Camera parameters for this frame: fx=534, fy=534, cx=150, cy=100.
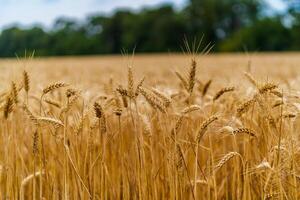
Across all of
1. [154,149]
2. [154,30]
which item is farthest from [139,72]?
[154,30]

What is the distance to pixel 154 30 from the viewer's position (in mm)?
54375

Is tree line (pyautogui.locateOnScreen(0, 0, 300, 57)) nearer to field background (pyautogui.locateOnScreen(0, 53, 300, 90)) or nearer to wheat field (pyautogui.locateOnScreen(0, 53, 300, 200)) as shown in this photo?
field background (pyautogui.locateOnScreen(0, 53, 300, 90))

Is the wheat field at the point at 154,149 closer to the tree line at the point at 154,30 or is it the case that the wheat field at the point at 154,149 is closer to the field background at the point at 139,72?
the field background at the point at 139,72

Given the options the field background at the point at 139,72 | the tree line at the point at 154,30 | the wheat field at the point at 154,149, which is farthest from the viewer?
the tree line at the point at 154,30

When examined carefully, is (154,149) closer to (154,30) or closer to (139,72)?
(139,72)

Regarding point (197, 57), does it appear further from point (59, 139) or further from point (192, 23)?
point (192, 23)

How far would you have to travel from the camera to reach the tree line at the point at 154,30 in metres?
52.9

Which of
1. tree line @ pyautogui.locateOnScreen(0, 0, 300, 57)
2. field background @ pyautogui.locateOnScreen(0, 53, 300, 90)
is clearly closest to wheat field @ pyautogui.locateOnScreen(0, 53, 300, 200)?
field background @ pyautogui.locateOnScreen(0, 53, 300, 90)

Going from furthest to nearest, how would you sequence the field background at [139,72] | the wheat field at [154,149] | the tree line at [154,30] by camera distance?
the tree line at [154,30] < the field background at [139,72] < the wheat field at [154,149]

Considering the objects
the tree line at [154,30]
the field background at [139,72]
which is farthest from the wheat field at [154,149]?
the tree line at [154,30]

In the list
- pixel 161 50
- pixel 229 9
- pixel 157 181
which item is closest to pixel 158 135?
pixel 157 181

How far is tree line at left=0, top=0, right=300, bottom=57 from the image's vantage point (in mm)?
52938

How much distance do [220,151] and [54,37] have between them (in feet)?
184

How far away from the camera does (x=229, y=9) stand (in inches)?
2233
